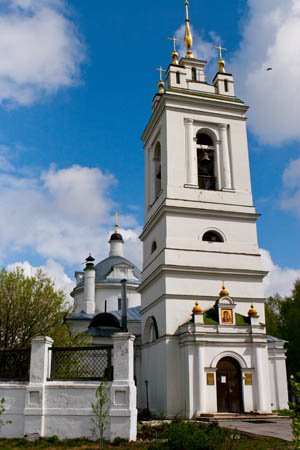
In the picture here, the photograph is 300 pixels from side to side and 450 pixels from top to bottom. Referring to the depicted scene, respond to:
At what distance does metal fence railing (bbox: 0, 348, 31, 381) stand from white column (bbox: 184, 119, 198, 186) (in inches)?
491

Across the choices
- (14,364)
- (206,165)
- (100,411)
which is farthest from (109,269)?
(100,411)

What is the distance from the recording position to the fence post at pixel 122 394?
1015cm

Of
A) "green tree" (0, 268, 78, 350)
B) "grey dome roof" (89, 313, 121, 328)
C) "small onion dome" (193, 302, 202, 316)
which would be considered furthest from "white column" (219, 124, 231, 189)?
"grey dome roof" (89, 313, 121, 328)

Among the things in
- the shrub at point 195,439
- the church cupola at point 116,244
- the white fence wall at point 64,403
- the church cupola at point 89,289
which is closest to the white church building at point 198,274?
the white fence wall at point 64,403

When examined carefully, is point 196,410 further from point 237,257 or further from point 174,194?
point 174,194

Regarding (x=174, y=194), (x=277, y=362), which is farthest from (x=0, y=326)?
(x=277, y=362)

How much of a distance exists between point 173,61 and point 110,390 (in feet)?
61.9

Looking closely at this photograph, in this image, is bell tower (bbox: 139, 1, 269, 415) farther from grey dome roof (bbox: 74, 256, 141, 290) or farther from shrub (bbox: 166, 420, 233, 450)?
grey dome roof (bbox: 74, 256, 141, 290)

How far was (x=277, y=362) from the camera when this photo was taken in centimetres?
2261

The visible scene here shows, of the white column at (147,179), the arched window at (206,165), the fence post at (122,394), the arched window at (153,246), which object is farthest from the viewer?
the white column at (147,179)

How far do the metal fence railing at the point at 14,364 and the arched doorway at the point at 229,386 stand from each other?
28.7ft

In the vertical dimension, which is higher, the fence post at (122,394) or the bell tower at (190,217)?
the bell tower at (190,217)

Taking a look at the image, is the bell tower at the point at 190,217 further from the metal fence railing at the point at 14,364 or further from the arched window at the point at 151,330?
the metal fence railing at the point at 14,364

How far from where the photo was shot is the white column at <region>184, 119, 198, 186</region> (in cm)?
2187
